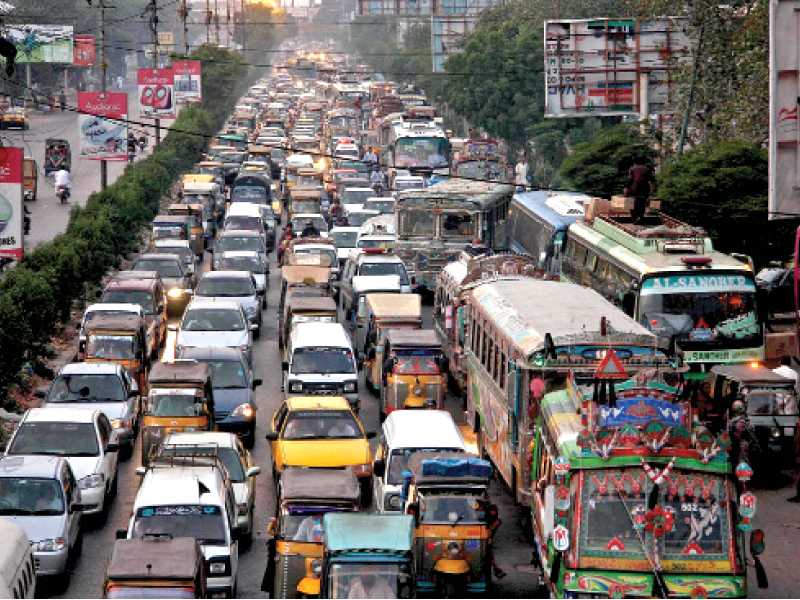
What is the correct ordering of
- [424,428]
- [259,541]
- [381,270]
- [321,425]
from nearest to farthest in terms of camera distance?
[259,541] < [424,428] < [321,425] < [381,270]

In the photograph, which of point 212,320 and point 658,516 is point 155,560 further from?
point 212,320

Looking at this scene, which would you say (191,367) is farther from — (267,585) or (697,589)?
(697,589)

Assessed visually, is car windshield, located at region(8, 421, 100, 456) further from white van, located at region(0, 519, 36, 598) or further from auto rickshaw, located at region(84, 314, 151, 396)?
auto rickshaw, located at region(84, 314, 151, 396)

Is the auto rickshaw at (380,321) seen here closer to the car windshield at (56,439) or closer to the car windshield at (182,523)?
the car windshield at (56,439)

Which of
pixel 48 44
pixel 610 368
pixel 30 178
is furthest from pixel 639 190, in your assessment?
pixel 48 44

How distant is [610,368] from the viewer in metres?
17.9

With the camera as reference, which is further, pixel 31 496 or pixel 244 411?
pixel 244 411

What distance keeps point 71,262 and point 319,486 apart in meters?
18.2

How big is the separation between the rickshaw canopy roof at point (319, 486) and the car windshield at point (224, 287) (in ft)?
52.3

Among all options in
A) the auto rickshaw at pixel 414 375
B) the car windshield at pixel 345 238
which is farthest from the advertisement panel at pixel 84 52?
the auto rickshaw at pixel 414 375

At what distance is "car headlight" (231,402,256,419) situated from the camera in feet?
85.7

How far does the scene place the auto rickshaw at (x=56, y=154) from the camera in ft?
221

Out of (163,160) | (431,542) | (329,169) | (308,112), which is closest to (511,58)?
(329,169)

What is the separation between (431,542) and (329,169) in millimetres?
54802
